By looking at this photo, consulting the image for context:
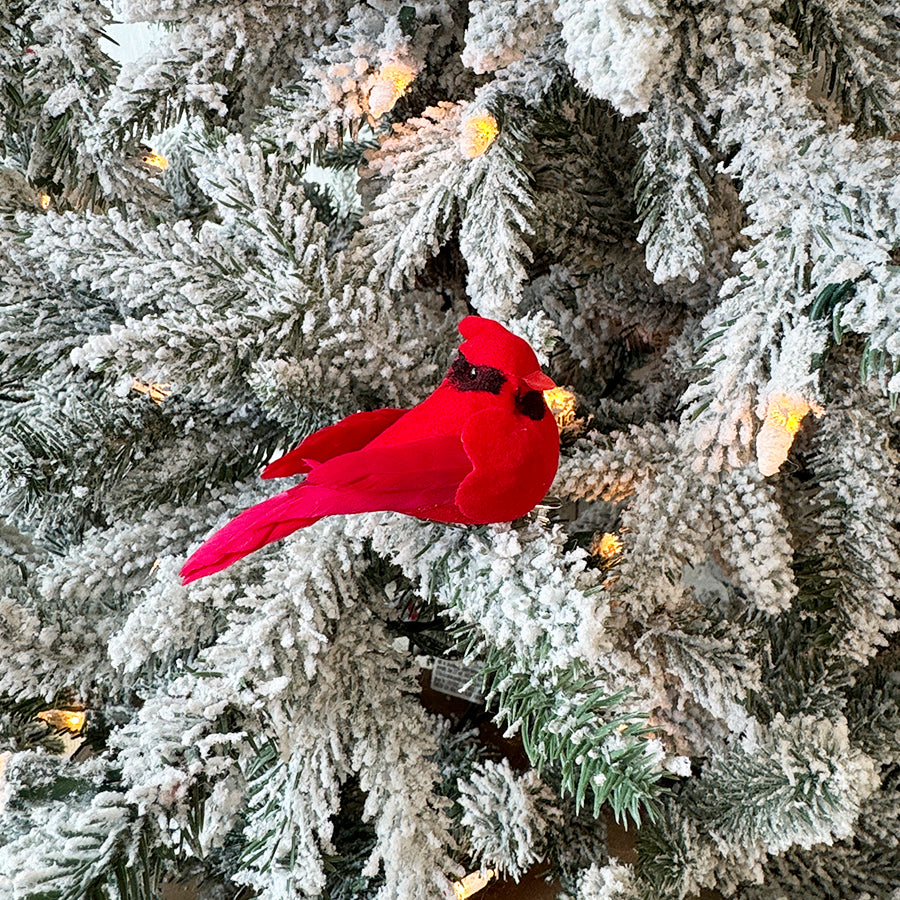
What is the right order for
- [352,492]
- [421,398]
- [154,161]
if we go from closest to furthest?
1. [352,492]
2. [421,398]
3. [154,161]

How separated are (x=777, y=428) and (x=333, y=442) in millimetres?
179

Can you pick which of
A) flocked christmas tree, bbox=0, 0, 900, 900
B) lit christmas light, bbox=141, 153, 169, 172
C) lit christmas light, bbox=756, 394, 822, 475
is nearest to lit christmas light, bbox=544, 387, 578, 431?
flocked christmas tree, bbox=0, 0, 900, 900

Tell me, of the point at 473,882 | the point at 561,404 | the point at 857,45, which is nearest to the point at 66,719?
the point at 473,882

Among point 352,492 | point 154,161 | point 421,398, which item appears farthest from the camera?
point 154,161

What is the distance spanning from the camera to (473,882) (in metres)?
0.54

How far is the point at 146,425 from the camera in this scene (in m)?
0.44

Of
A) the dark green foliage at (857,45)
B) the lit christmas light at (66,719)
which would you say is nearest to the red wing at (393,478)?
the dark green foliage at (857,45)

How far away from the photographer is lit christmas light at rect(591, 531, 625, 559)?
0.40m

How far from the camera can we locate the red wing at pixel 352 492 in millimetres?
295

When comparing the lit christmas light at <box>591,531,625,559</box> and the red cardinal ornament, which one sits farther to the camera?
the lit christmas light at <box>591,531,625,559</box>

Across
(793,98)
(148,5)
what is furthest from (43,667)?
(793,98)

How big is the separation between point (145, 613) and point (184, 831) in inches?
4.0

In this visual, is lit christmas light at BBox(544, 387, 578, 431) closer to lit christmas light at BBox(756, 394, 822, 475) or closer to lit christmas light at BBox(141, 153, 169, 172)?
lit christmas light at BBox(756, 394, 822, 475)

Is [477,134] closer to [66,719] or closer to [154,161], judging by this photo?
[154,161]
